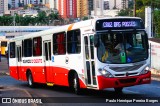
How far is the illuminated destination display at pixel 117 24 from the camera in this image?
15539mm

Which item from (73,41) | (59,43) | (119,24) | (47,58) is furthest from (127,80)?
(47,58)

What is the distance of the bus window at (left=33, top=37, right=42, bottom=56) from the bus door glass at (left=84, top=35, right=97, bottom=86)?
18.8 feet

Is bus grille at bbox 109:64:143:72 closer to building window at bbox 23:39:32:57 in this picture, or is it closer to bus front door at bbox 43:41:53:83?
bus front door at bbox 43:41:53:83

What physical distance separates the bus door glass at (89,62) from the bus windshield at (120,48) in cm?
50

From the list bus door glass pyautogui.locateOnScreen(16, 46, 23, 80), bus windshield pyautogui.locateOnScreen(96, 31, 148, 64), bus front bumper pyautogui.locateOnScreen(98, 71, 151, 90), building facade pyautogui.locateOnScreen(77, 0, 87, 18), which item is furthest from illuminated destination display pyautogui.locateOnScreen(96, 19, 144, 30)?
building facade pyautogui.locateOnScreen(77, 0, 87, 18)

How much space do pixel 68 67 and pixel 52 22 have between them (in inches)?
5138

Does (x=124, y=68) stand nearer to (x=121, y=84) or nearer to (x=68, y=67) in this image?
(x=121, y=84)

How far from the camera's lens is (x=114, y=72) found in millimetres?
15086

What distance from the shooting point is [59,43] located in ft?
62.1

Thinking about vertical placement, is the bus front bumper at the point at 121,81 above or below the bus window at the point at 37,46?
below

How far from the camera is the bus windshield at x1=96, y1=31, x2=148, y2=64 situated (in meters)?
15.2

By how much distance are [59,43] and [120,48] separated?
167 inches

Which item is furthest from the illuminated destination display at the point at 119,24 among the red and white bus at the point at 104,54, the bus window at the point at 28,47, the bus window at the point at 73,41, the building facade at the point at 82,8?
the building facade at the point at 82,8

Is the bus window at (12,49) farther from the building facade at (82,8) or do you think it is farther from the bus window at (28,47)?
the building facade at (82,8)
